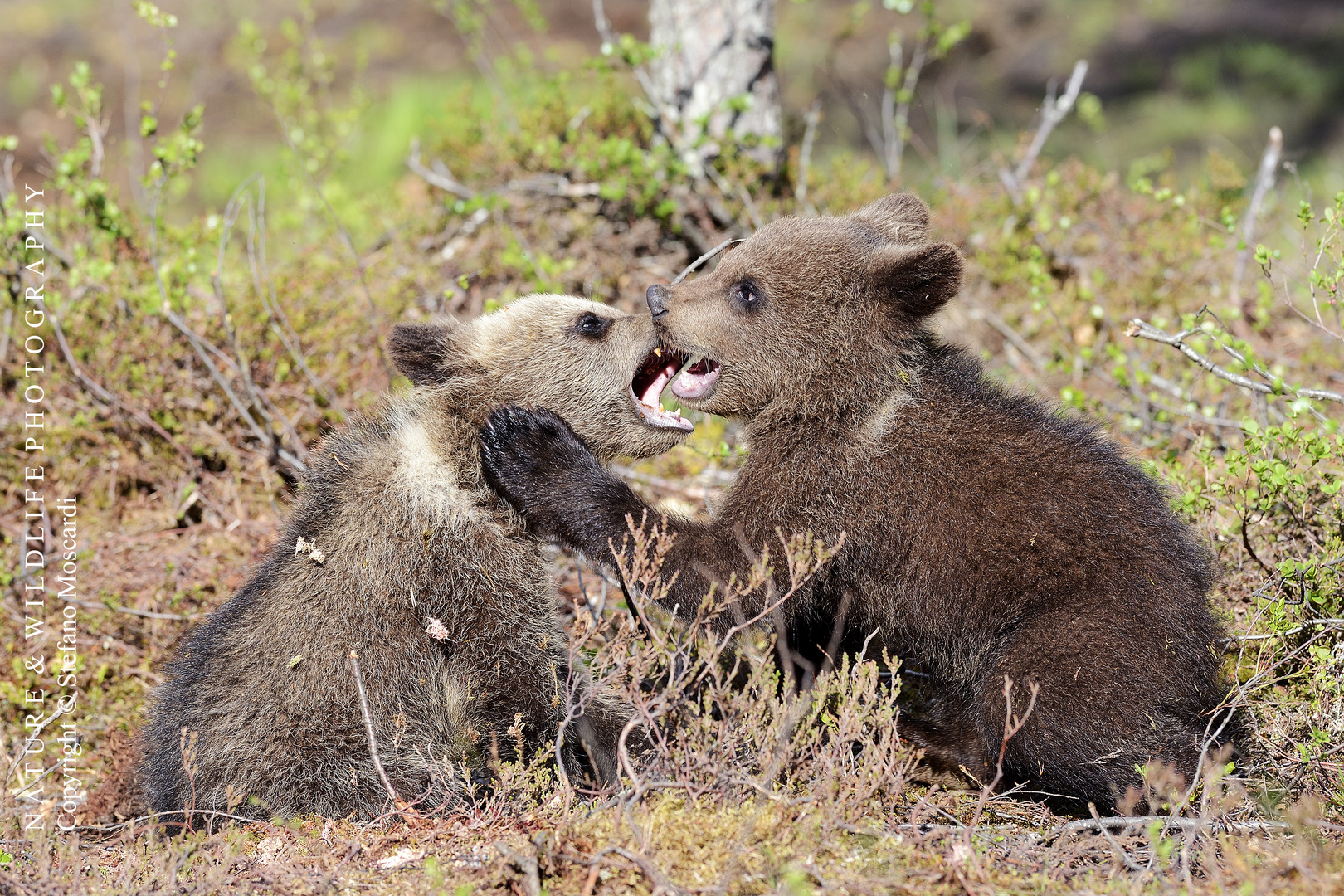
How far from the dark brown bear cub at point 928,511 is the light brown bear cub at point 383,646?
27cm

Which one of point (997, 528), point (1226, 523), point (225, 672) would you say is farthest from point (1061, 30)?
point (225, 672)

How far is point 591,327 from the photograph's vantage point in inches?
187

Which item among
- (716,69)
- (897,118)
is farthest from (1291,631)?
(897,118)

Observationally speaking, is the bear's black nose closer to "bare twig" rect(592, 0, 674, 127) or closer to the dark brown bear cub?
the dark brown bear cub

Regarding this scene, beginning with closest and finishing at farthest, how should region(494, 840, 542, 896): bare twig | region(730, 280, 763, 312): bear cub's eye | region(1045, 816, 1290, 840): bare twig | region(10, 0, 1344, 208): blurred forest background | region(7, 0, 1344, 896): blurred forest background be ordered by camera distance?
region(494, 840, 542, 896): bare twig, region(1045, 816, 1290, 840): bare twig, region(7, 0, 1344, 896): blurred forest background, region(730, 280, 763, 312): bear cub's eye, region(10, 0, 1344, 208): blurred forest background

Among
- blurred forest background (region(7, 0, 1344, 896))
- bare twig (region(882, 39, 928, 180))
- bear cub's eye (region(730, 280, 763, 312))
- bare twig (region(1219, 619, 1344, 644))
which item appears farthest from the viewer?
bare twig (region(882, 39, 928, 180))

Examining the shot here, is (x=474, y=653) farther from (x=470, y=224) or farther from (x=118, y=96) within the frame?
(x=118, y=96)

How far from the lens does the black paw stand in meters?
4.16

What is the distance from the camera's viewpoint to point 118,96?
12.5 m

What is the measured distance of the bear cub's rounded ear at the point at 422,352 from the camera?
14.8ft

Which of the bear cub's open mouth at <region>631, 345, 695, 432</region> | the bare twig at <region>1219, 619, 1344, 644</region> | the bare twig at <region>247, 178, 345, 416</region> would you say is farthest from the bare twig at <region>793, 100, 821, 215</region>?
the bare twig at <region>1219, 619, 1344, 644</region>

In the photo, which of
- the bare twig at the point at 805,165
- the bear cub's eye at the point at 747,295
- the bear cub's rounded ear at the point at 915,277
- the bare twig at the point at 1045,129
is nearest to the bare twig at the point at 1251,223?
the bare twig at the point at 1045,129

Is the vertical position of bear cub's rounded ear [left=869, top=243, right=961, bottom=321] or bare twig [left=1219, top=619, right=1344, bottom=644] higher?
bear cub's rounded ear [left=869, top=243, right=961, bottom=321]

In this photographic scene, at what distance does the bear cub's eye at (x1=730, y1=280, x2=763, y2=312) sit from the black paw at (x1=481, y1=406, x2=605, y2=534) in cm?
92
